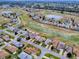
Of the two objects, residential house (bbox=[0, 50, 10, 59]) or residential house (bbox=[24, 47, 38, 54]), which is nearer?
residential house (bbox=[0, 50, 10, 59])

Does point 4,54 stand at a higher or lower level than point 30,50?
higher

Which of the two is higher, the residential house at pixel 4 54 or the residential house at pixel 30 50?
the residential house at pixel 4 54

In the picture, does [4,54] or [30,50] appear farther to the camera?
[30,50]

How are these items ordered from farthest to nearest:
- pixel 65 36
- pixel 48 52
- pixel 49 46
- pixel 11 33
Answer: pixel 11 33 < pixel 65 36 < pixel 49 46 < pixel 48 52

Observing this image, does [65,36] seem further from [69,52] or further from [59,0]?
[59,0]

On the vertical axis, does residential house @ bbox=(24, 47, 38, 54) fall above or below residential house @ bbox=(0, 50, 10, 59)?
below

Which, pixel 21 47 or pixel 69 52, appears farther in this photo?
pixel 21 47

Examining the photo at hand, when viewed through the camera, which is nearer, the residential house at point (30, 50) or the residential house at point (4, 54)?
the residential house at point (4, 54)

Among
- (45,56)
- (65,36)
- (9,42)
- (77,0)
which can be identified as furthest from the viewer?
(77,0)

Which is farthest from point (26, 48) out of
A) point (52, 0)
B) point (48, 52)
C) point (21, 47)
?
point (52, 0)
